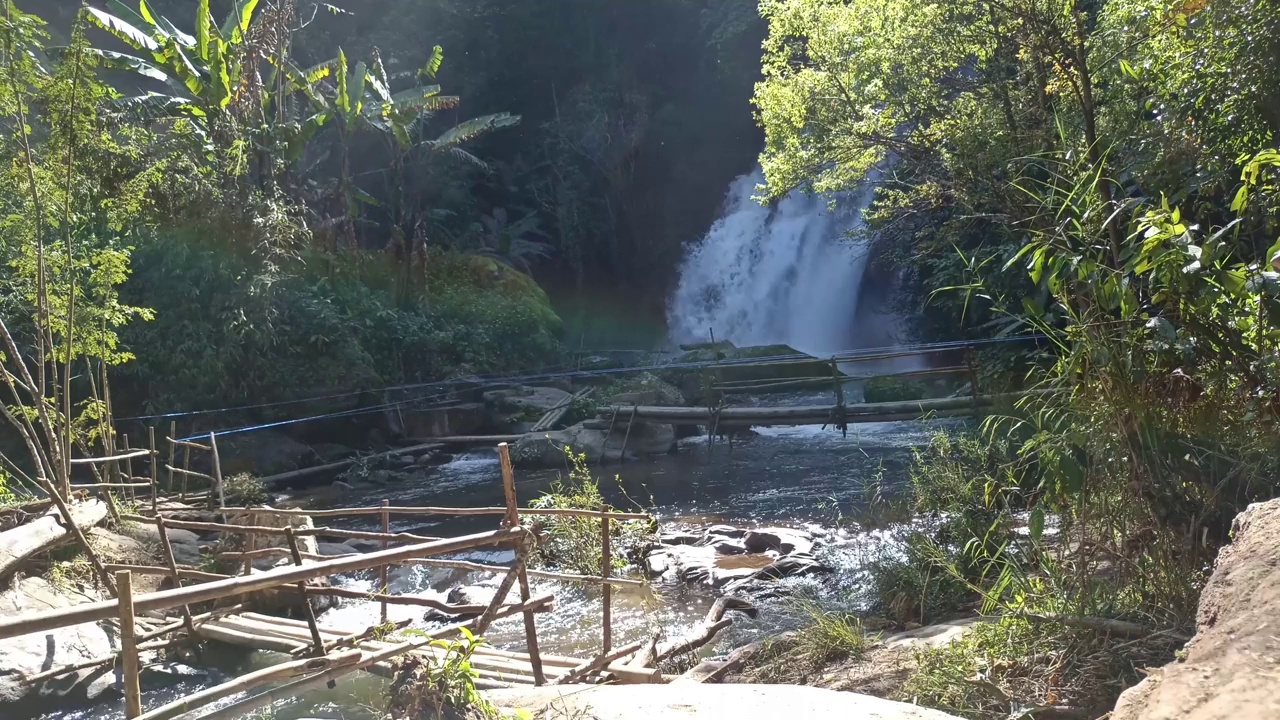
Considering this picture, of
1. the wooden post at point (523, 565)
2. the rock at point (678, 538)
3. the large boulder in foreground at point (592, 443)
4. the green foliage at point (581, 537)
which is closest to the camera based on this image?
the wooden post at point (523, 565)

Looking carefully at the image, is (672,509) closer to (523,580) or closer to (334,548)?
(334,548)

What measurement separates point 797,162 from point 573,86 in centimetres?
1779

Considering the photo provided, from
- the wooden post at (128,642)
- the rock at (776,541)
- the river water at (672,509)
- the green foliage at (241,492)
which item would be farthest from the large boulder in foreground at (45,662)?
the rock at (776,541)

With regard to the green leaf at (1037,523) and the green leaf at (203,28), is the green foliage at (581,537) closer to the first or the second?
the green leaf at (1037,523)

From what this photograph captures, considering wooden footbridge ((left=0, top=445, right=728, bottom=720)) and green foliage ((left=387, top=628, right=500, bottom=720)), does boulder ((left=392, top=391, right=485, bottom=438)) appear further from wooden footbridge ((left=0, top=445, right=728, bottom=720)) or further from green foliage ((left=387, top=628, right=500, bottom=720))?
green foliage ((left=387, top=628, right=500, bottom=720))

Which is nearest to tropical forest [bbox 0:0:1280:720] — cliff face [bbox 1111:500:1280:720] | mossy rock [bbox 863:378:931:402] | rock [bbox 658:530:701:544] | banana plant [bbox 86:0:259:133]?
cliff face [bbox 1111:500:1280:720]

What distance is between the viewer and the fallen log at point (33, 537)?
5621mm

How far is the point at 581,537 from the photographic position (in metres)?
8.46

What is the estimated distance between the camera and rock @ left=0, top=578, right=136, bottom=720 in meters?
5.45

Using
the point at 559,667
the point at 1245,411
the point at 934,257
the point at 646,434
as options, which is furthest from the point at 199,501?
Result: the point at 934,257

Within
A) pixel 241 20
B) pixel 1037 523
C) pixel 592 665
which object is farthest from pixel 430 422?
pixel 1037 523

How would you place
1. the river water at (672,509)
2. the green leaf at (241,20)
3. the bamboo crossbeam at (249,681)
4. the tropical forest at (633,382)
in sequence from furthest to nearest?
the green leaf at (241,20)
the river water at (672,509)
the tropical forest at (633,382)
the bamboo crossbeam at (249,681)

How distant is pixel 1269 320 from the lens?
3.04 meters

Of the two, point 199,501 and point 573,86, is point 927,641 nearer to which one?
point 199,501
